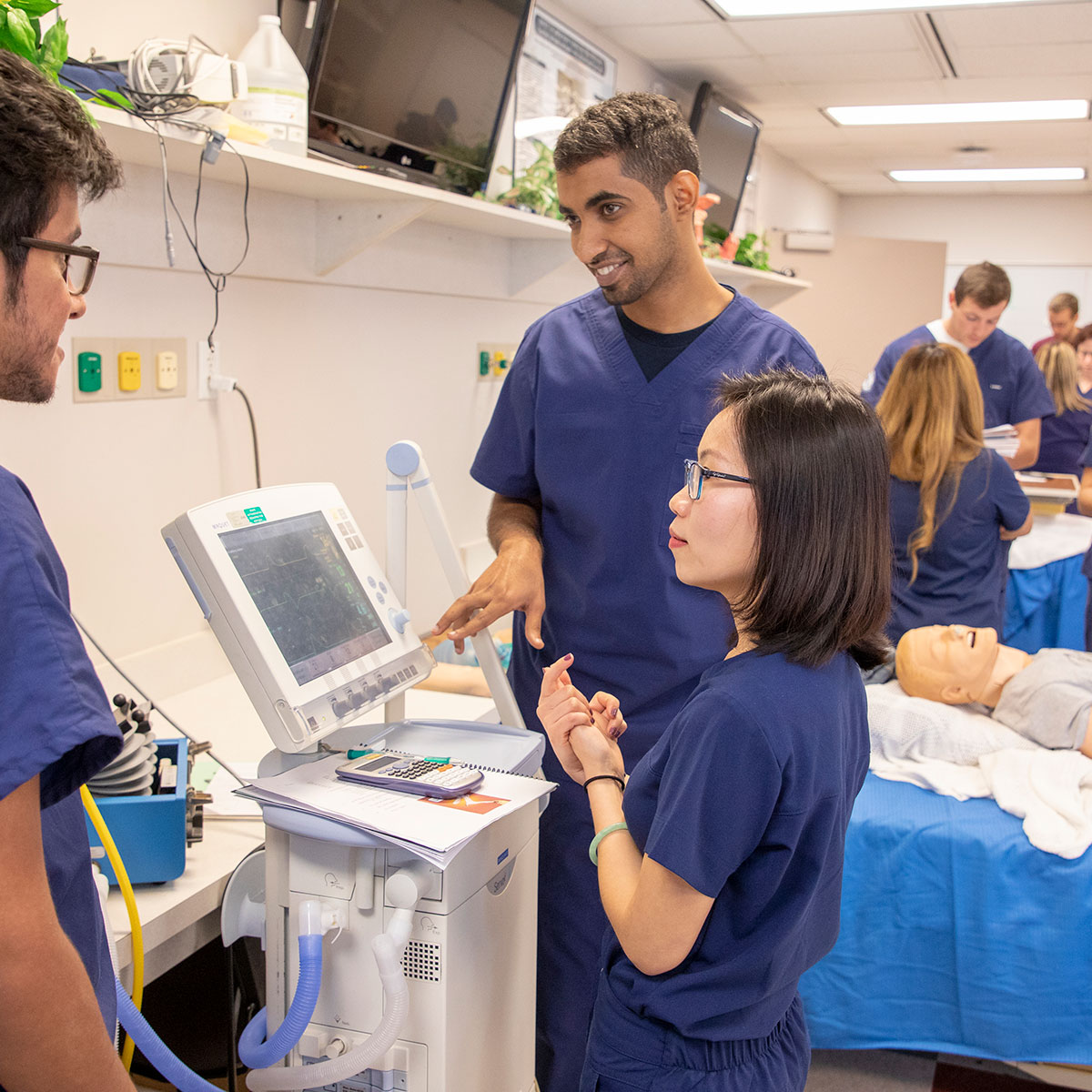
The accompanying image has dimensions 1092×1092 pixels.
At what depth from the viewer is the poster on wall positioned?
10.4 ft

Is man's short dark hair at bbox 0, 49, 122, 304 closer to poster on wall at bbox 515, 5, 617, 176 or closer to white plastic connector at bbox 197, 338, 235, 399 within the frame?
white plastic connector at bbox 197, 338, 235, 399

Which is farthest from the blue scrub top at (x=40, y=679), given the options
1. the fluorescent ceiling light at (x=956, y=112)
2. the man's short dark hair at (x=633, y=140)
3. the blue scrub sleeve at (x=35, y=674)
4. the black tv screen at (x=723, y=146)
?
the fluorescent ceiling light at (x=956, y=112)

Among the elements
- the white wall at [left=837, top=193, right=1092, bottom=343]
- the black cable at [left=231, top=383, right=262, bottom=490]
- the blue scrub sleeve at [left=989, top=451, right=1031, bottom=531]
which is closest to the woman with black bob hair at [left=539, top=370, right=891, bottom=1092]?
the black cable at [left=231, top=383, right=262, bottom=490]

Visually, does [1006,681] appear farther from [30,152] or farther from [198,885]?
[30,152]

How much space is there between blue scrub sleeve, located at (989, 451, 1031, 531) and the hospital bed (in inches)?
43.9

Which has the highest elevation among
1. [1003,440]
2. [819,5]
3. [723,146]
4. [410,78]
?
[819,5]

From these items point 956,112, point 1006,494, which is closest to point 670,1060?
point 1006,494

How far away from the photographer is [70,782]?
73 centimetres

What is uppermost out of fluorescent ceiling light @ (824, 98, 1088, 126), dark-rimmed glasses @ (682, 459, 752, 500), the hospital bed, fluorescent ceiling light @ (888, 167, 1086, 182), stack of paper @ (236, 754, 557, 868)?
fluorescent ceiling light @ (888, 167, 1086, 182)

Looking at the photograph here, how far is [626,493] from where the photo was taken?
4.95 ft

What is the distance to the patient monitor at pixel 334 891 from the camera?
1065 mm

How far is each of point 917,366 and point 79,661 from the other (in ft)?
8.52

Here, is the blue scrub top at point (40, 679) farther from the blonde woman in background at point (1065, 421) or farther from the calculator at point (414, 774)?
the blonde woman in background at point (1065, 421)

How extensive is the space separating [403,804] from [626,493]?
61 centimetres
